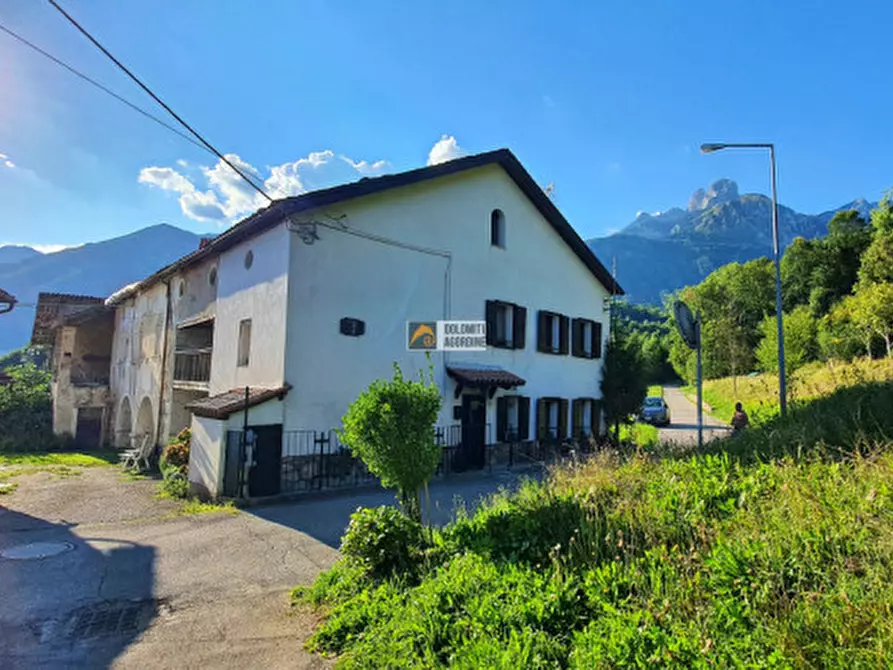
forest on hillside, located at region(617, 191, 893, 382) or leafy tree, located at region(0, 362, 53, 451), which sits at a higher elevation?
forest on hillside, located at region(617, 191, 893, 382)

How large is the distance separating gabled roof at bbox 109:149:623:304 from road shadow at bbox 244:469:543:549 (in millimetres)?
6390

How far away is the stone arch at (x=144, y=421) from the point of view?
65.0 ft

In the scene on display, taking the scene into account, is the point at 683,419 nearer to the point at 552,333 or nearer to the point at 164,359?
the point at 552,333

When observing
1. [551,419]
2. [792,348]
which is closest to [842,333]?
[792,348]

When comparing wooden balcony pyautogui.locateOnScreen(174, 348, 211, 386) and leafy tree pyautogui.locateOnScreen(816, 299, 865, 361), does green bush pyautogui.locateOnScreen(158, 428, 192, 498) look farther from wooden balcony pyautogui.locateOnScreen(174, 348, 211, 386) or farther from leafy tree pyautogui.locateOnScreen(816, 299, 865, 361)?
leafy tree pyautogui.locateOnScreen(816, 299, 865, 361)

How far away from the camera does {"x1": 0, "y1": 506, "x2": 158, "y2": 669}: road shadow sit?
4203 millimetres

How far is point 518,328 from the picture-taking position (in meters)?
16.3

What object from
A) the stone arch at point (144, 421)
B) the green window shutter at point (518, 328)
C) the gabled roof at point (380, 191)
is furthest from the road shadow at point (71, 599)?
the stone arch at point (144, 421)

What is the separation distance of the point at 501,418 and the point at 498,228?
20.7ft

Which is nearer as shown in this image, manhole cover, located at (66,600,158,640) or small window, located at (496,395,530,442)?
manhole cover, located at (66,600,158,640)

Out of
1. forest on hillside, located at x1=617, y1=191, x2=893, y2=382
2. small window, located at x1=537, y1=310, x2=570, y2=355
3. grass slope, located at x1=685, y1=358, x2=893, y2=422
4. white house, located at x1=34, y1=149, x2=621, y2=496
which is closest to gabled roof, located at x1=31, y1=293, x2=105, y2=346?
white house, located at x1=34, y1=149, x2=621, y2=496

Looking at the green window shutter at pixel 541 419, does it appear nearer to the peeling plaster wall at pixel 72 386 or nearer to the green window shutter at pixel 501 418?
the green window shutter at pixel 501 418

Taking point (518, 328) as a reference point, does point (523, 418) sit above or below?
below

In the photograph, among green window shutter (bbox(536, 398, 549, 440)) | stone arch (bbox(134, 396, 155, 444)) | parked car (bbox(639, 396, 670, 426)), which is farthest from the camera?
parked car (bbox(639, 396, 670, 426))
